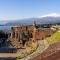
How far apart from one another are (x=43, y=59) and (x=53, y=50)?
1461mm

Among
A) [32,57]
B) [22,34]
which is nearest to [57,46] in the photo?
[32,57]

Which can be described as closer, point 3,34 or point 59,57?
point 59,57

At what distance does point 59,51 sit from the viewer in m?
13.4

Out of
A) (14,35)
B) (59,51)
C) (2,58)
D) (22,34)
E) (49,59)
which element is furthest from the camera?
(14,35)

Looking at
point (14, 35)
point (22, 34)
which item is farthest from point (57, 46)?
point (14, 35)

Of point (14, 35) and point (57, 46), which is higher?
point (57, 46)

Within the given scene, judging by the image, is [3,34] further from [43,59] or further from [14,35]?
[43,59]

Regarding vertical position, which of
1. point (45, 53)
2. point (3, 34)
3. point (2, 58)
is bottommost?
point (3, 34)

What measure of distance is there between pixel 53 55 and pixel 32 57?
1.54m

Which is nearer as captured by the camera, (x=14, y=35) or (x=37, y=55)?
(x=37, y=55)

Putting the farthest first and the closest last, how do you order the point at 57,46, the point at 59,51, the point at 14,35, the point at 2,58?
the point at 14,35 → the point at 2,58 → the point at 57,46 → the point at 59,51

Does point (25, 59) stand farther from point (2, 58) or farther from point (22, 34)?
point (22, 34)

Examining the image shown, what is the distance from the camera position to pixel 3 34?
96688mm

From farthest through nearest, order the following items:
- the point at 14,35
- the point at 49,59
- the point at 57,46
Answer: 1. the point at 14,35
2. the point at 57,46
3. the point at 49,59
